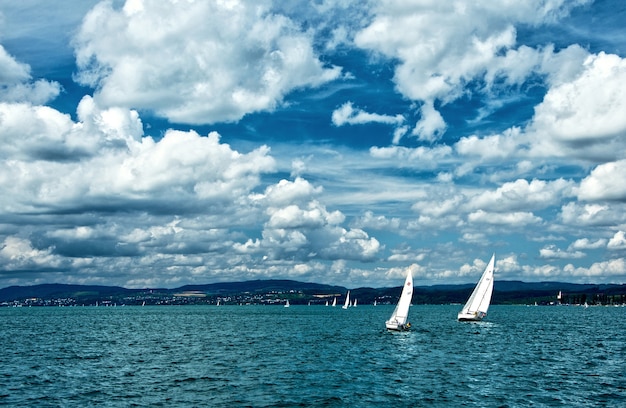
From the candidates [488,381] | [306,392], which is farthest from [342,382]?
[488,381]

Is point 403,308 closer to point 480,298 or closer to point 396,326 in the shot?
point 396,326

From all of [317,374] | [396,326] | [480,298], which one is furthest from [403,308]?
[317,374]

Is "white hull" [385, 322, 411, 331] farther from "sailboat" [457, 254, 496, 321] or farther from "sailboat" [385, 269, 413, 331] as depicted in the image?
"sailboat" [457, 254, 496, 321]

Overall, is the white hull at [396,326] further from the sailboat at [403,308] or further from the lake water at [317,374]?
the lake water at [317,374]

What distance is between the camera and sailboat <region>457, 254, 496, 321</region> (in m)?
170

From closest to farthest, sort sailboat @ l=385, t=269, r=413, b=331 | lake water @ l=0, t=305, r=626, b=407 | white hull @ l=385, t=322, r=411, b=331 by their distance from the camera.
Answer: lake water @ l=0, t=305, r=626, b=407, sailboat @ l=385, t=269, r=413, b=331, white hull @ l=385, t=322, r=411, b=331

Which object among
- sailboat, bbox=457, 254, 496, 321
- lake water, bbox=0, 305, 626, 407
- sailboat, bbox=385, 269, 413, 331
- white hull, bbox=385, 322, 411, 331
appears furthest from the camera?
sailboat, bbox=457, 254, 496, 321

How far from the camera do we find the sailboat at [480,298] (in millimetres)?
169500

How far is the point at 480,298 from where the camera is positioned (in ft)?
575

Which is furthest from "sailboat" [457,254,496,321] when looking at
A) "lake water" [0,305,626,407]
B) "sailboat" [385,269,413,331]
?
"lake water" [0,305,626,407]

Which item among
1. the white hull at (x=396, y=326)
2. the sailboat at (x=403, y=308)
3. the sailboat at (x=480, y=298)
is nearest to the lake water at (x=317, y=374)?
the sailboat at (x=403, y=308)

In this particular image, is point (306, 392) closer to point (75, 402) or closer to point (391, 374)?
point (391, 374)

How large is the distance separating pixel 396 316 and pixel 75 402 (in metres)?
91.8

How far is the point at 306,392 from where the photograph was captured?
2219 inches
